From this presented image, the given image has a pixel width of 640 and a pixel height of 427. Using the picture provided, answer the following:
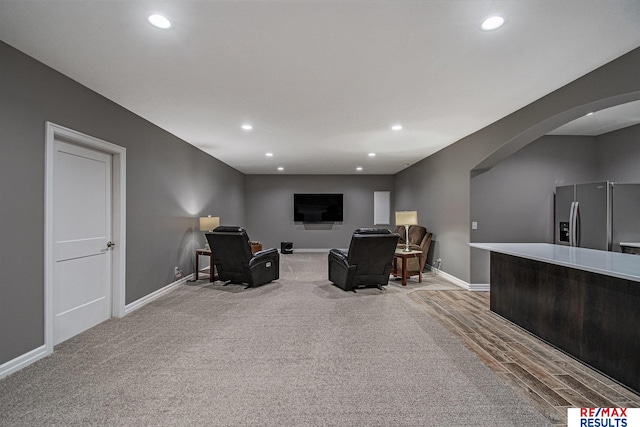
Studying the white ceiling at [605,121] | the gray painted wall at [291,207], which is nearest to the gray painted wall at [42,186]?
the gray painted wall at [291,207]

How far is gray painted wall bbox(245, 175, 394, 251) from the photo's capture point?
9805 mm

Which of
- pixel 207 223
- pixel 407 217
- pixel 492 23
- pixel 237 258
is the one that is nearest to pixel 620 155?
pixel 407 217

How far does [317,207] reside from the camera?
9.77m

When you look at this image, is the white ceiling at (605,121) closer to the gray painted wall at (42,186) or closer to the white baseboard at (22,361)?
the gray painted wall at (42,186)

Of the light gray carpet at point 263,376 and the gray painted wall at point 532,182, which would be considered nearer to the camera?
the light gray carpet at point 263,376

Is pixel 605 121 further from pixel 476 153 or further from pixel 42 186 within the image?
pixel 42 186

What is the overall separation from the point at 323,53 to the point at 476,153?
3.43 metres

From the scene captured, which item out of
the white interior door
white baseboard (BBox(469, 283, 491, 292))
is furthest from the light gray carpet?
white baseboard (BBox(469, 283, 491, 292))

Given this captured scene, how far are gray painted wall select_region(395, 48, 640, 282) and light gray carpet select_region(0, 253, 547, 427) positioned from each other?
238 cm

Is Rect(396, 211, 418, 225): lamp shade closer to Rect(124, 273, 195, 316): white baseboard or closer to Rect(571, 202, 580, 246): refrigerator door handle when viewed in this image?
Rect(571, 202, 580, 246): refrigerator door handle

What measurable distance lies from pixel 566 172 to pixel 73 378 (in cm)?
728

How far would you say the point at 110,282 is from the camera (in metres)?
3.63

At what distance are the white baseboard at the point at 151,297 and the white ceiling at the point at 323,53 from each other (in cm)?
253

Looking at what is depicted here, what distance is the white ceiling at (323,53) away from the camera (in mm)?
1955
